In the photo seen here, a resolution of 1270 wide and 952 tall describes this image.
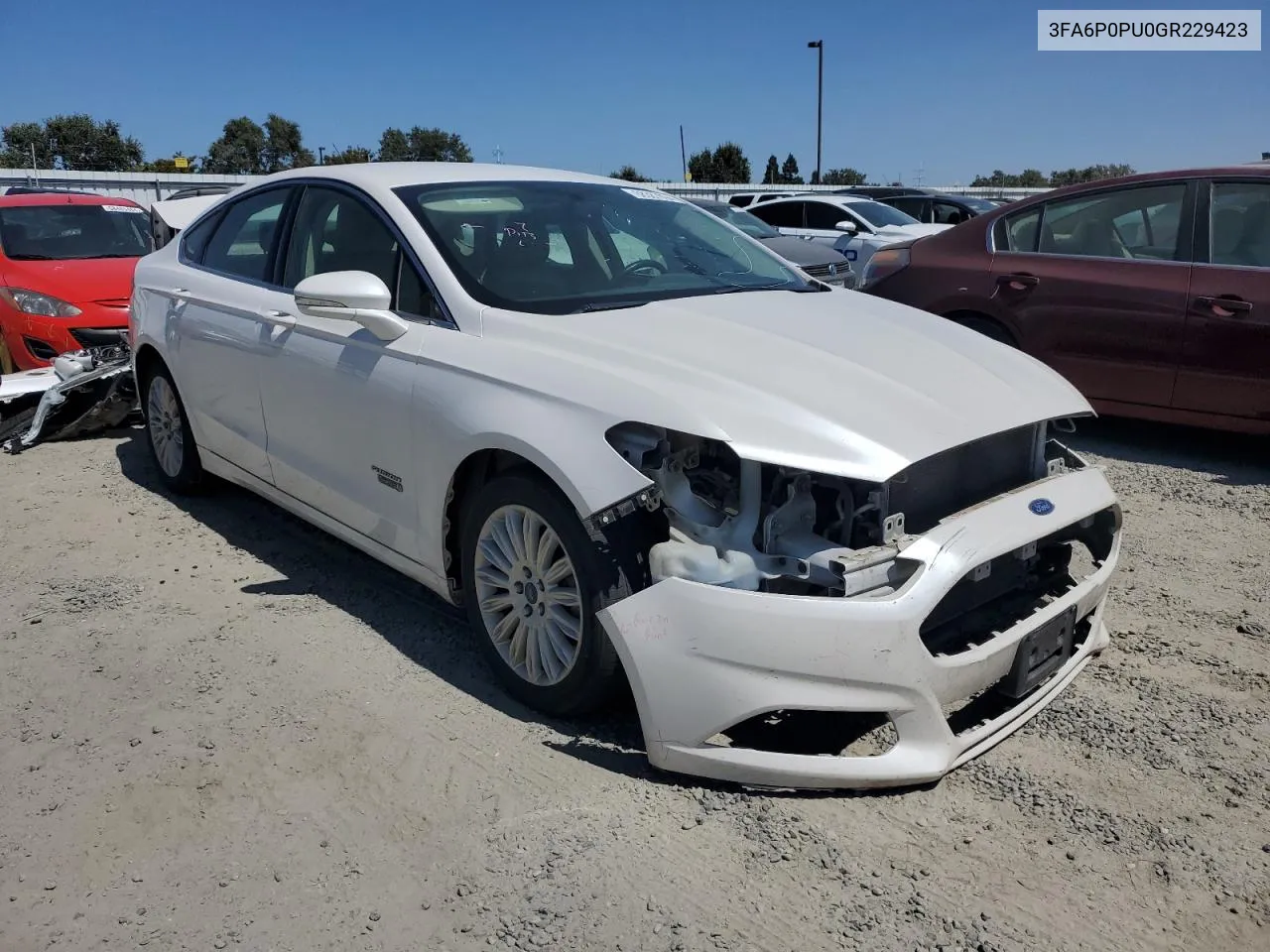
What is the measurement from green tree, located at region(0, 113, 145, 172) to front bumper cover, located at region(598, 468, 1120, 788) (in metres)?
68.1

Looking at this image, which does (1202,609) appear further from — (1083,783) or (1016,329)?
(1016,329)

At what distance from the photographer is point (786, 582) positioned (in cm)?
275

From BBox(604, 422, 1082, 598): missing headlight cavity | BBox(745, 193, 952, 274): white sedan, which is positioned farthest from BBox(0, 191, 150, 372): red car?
BBox(745, 193, 952, 274): white sedan

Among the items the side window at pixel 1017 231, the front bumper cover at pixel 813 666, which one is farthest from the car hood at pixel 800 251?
the front bumper cover at pixel 813 666

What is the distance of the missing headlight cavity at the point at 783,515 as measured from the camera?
2.70 meters

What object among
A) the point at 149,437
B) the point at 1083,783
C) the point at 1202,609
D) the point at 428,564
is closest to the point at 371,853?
the point at 428,564

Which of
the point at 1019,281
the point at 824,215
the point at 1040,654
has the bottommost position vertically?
the point at 1040,654

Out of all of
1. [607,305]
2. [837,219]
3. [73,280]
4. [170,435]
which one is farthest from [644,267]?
[837,219]

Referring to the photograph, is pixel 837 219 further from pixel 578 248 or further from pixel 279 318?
pixel 279 318

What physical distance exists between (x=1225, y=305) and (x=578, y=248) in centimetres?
391

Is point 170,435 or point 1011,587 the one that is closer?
point 1011,587

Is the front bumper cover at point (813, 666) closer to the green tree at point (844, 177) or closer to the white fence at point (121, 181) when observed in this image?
the white fence at point (121, 181)

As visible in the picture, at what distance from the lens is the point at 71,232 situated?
9266mm

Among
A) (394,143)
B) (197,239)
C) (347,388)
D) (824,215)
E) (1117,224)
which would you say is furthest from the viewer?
(394,143)
